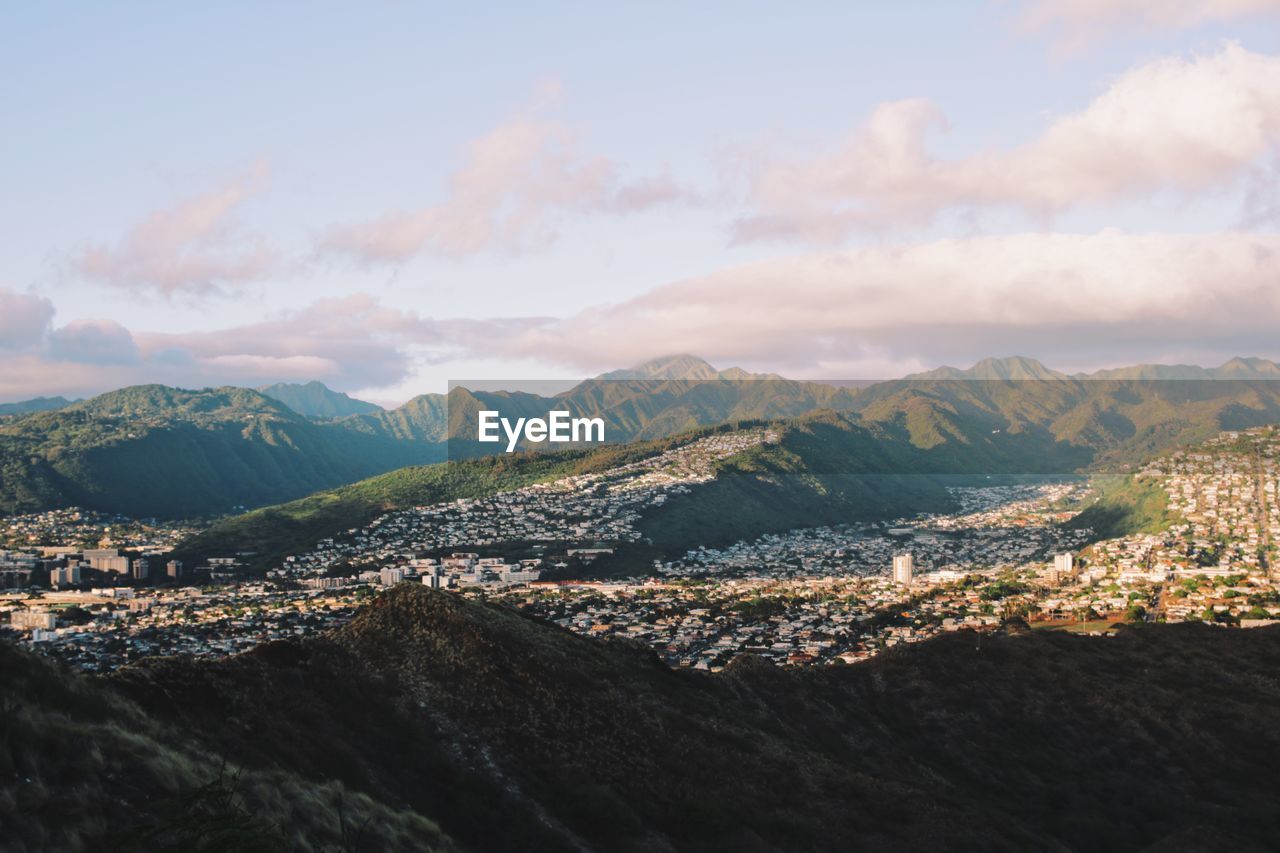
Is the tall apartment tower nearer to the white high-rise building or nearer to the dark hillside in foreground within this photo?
the white high-rise building

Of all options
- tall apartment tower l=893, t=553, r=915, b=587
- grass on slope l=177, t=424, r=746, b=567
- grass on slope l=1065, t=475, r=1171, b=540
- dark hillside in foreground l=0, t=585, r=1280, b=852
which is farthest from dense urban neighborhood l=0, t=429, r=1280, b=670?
dark hillside in foreground l=0, t=585, r=1280, b=852

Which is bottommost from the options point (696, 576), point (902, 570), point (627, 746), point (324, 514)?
point (696, 576)

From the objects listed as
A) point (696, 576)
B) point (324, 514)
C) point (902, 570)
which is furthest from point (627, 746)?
point (324, 514)

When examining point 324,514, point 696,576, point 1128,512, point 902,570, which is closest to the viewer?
point 902,570

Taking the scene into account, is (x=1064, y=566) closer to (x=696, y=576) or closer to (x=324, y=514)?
(x=696, y=576)

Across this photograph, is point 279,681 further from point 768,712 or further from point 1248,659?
point 1248,659

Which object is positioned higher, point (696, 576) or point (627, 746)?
point (627, 746)
